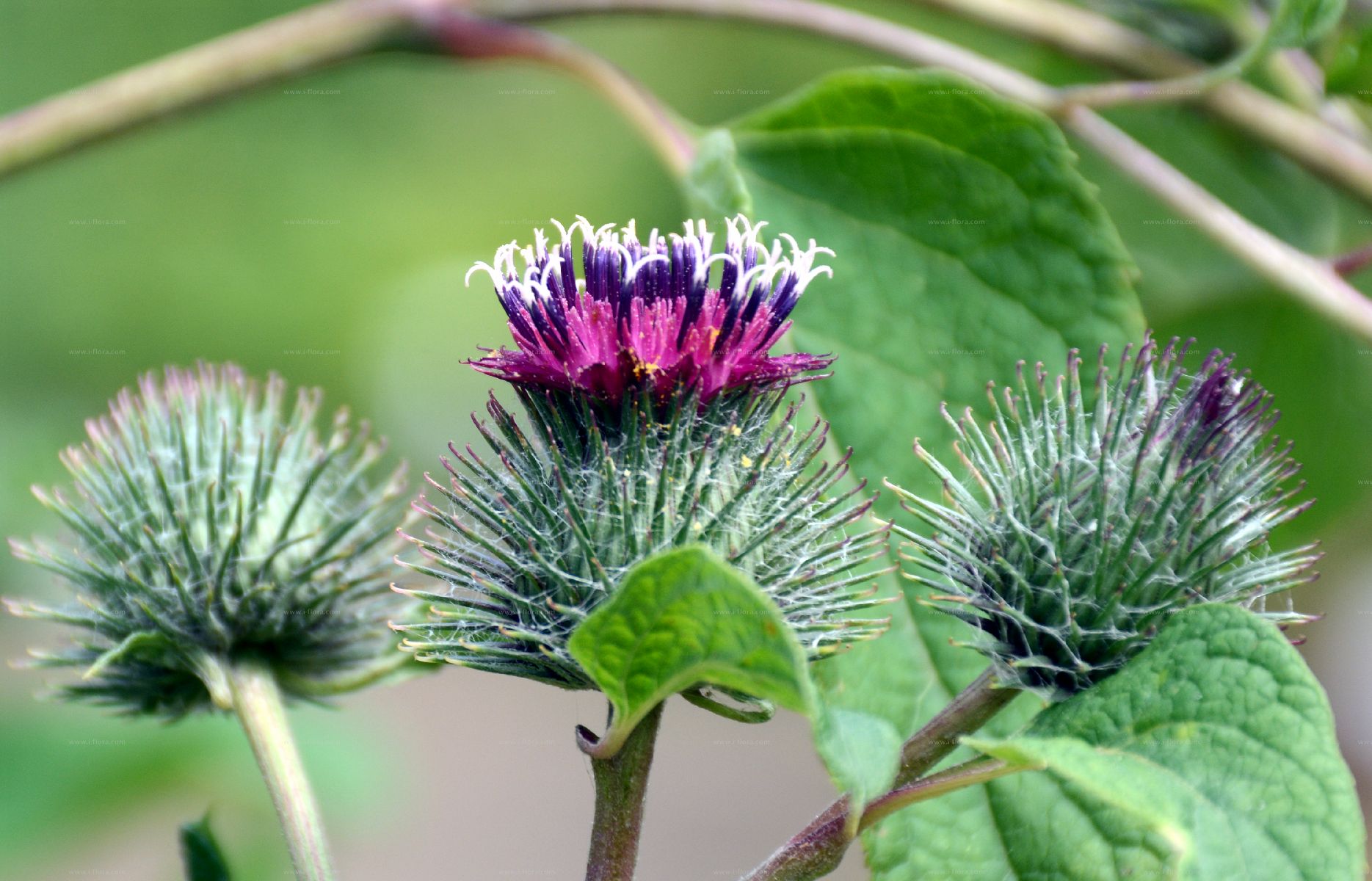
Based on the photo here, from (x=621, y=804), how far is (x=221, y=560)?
2.97 ft

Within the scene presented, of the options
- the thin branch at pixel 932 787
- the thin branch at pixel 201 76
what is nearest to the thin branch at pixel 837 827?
the thin branch at pixel 932 787

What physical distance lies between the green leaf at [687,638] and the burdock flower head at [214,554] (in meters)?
0.75

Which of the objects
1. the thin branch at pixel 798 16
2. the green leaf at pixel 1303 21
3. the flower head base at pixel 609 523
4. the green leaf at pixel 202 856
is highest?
the thin branch at pixel 798 16

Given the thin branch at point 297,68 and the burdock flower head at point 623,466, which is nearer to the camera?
the burdock flower head at point 623,466

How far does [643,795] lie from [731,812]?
8562 mm

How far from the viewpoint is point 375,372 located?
532 centimetres

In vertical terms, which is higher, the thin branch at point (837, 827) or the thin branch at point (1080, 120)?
the thin branch at point (1080, 120)

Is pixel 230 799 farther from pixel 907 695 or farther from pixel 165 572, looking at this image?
pixel 907 695

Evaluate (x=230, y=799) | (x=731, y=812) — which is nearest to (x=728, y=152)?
(x=230, y=799)

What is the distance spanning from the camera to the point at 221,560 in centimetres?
202

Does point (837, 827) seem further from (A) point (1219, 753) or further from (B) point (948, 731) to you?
(A) point (1219, 753)

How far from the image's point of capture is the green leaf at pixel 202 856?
1566 millimetres

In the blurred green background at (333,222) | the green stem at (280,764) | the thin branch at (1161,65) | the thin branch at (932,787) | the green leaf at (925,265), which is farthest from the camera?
the blurred green background at (333,222)

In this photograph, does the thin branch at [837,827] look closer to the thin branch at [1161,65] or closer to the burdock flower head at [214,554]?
the burdock flower head at [214,554]
